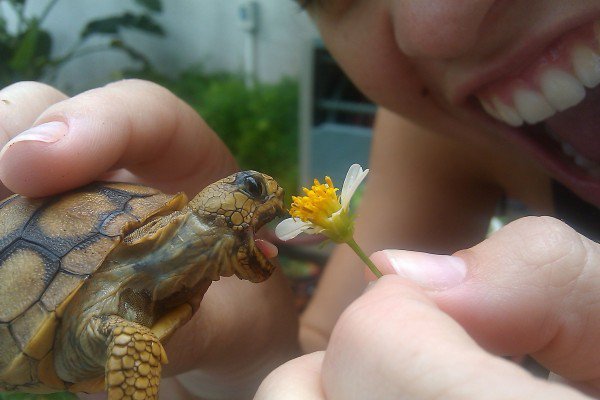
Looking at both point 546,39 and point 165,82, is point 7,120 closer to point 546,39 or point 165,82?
point 546,39

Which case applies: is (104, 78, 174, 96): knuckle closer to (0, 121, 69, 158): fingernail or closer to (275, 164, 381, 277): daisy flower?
(0, 121, 69, 158): fingernail

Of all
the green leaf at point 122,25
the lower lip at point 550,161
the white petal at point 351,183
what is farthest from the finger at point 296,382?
the green leaf at point 122,25

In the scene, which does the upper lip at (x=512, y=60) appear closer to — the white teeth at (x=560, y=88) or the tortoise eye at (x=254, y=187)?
the white teeth at (x=560, y=88)

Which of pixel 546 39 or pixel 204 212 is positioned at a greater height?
pixel 546 39

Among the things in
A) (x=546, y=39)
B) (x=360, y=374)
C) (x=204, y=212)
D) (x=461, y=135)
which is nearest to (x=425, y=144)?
(x=461, y=135)

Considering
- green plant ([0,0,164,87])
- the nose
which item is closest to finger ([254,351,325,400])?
the nose

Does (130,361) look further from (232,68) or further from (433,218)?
(232,68)

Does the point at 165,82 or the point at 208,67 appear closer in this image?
the point at 165,82
